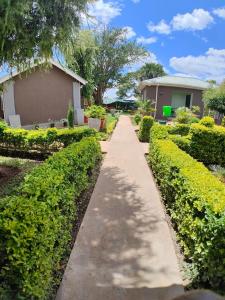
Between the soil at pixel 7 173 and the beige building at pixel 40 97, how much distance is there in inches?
345

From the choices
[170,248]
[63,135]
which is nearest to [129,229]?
[170,248]

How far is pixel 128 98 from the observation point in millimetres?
48969

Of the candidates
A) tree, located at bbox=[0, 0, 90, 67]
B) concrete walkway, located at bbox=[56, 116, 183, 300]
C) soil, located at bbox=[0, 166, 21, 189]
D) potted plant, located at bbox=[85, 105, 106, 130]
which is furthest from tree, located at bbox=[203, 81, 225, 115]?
soil, located at bbox=[0, 166, 21, 189]

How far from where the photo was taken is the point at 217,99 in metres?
22.9

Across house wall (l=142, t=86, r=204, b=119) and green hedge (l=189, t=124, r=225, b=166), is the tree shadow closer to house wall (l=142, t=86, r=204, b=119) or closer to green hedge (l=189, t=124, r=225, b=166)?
green hedge (l=189, t=124, r=225, b=166)

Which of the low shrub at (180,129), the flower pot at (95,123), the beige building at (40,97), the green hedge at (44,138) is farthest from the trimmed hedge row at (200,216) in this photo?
the beige building at (40,97)

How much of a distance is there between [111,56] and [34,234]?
3928cm

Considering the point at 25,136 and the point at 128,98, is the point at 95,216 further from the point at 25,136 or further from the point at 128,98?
the point at 128,98

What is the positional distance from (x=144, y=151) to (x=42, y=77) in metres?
10.3

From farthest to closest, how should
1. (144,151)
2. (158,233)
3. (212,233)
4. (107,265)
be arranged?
(144,151) < (158,233) < (107,265) < (212,233)

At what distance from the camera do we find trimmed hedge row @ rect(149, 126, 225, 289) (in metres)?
3.28

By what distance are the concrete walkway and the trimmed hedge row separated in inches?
16.0

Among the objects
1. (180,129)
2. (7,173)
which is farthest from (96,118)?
(7,173)

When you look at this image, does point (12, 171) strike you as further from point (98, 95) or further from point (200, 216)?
point (98, 95)
